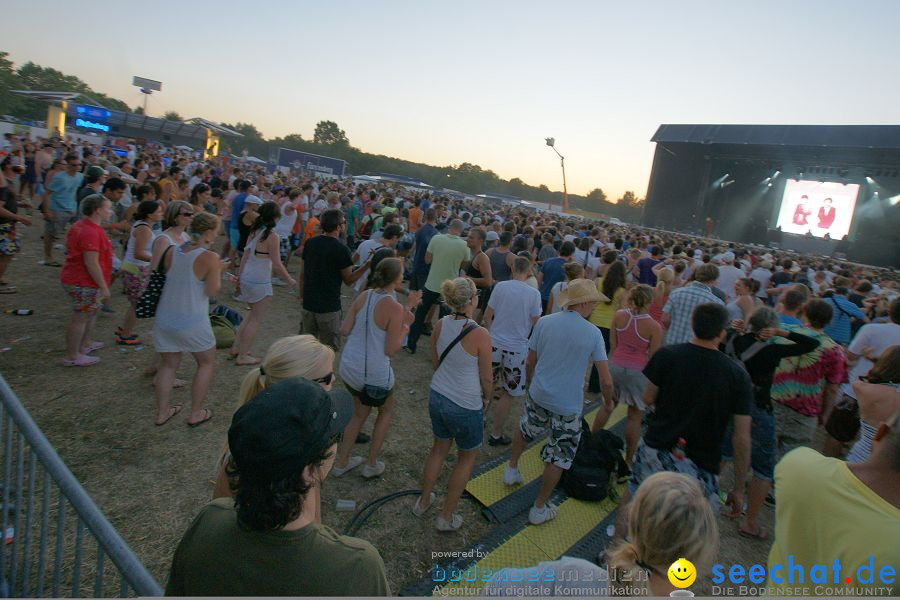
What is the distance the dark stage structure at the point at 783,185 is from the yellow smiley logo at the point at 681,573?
92.7 feet

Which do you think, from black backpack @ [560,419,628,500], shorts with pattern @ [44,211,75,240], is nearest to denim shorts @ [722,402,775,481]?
black backpack @ [560,419,628,500]

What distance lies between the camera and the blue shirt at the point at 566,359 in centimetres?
322

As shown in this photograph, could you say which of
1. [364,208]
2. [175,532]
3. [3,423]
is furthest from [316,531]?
[364,208]

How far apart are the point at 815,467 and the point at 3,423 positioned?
327cm

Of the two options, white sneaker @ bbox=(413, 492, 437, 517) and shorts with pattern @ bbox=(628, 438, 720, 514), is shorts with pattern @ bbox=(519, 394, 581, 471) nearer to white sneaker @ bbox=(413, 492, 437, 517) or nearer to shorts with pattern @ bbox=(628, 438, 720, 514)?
shorts with pattern @ bbox=(628, 438, 720, 514)

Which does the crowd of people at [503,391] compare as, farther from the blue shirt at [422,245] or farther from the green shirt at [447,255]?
the blue shirt at [422,245]

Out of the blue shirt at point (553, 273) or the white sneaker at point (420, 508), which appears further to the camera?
the blue shirt at point (553, 273)

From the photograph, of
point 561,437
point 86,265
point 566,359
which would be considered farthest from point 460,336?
point 86,265

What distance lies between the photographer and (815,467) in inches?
58.8

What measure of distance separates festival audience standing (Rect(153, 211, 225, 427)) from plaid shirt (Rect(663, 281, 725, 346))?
172 inches

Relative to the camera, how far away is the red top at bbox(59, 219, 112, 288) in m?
4.10

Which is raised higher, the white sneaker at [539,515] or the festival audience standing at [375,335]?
the festival audience standing at [375,335]

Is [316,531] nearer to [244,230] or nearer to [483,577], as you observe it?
[483,577]

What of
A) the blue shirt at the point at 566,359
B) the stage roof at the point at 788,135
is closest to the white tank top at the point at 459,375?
the blue shirt at the point at 566,359
